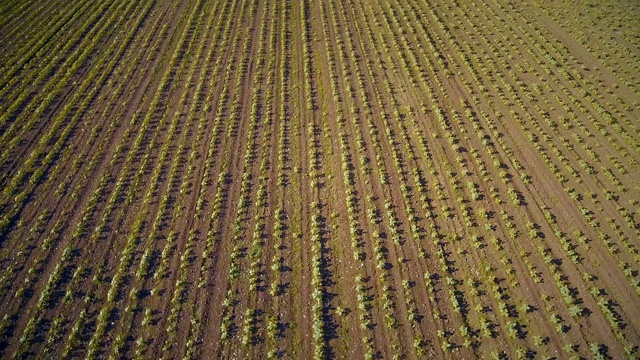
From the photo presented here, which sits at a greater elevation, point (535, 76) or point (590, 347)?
point (535, 76)

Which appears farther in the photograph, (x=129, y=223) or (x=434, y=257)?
(x=129, y=223)

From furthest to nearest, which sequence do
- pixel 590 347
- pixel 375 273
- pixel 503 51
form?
pixel 503 51 < pixel 375 273 < pixel 590 347

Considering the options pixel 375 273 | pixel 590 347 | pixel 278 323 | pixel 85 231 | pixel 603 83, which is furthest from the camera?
pixel 603 83

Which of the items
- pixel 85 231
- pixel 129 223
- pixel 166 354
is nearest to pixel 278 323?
pixel 166 354

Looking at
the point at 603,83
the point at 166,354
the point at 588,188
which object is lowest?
the point at 166,354

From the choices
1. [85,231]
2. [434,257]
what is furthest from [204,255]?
[434,257]

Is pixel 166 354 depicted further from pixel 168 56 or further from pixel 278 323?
pixel 168 56

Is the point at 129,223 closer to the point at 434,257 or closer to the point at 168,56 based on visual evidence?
the point at 434,257
